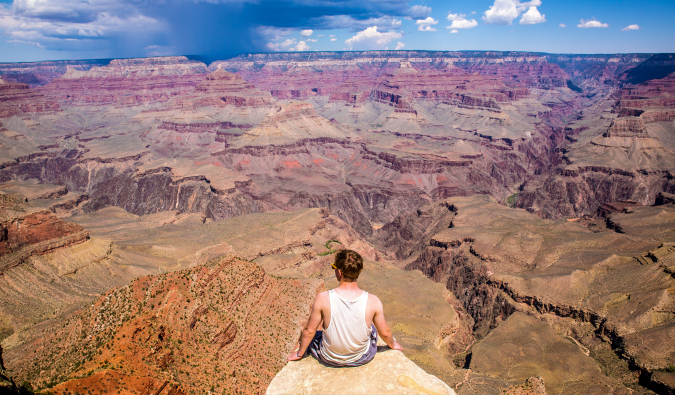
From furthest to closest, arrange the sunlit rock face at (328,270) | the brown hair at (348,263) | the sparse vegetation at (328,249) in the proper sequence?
1. the sparse vegetation at (328,249)
2. the sunlit rock face at (328,270)
3. the brown hair at (348,263)

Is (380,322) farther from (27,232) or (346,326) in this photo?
(27,232)

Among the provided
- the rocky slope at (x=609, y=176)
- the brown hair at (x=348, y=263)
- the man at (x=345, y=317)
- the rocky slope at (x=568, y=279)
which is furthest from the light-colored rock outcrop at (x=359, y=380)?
the rocky slope at (x=609, y=176)

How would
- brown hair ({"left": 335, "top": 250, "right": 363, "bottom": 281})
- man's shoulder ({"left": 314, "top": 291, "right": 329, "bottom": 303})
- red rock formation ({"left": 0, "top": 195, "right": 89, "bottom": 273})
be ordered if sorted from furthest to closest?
red rock formation ({"left": 0, "top": 195, "right": 89, "bottom": 273}), man's shoulder ({"left": 314, "top": 291, "right": 329, "bottom": 303}), brown hair ({"left": 335, "top": 250, "right": 363, "bottom": 281})

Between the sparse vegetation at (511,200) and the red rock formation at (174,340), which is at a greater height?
the red rock formation at (174,340)

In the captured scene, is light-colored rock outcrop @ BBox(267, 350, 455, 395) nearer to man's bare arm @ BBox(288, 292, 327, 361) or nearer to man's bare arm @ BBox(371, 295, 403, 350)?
man's bare arm @ BBox(288, 292, 327, 361)

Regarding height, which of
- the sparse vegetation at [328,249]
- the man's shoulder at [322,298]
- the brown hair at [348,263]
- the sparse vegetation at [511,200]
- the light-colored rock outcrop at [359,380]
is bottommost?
the sparse vegetation at [511,200]

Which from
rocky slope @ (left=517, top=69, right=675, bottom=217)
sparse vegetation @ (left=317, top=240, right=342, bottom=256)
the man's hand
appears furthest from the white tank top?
rocky slope @ (left=517, top=69, right=675, bottom=217)

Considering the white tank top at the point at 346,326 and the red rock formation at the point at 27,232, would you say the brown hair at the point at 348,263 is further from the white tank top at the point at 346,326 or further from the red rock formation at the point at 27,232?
the red rock formation at the point at 27,232
